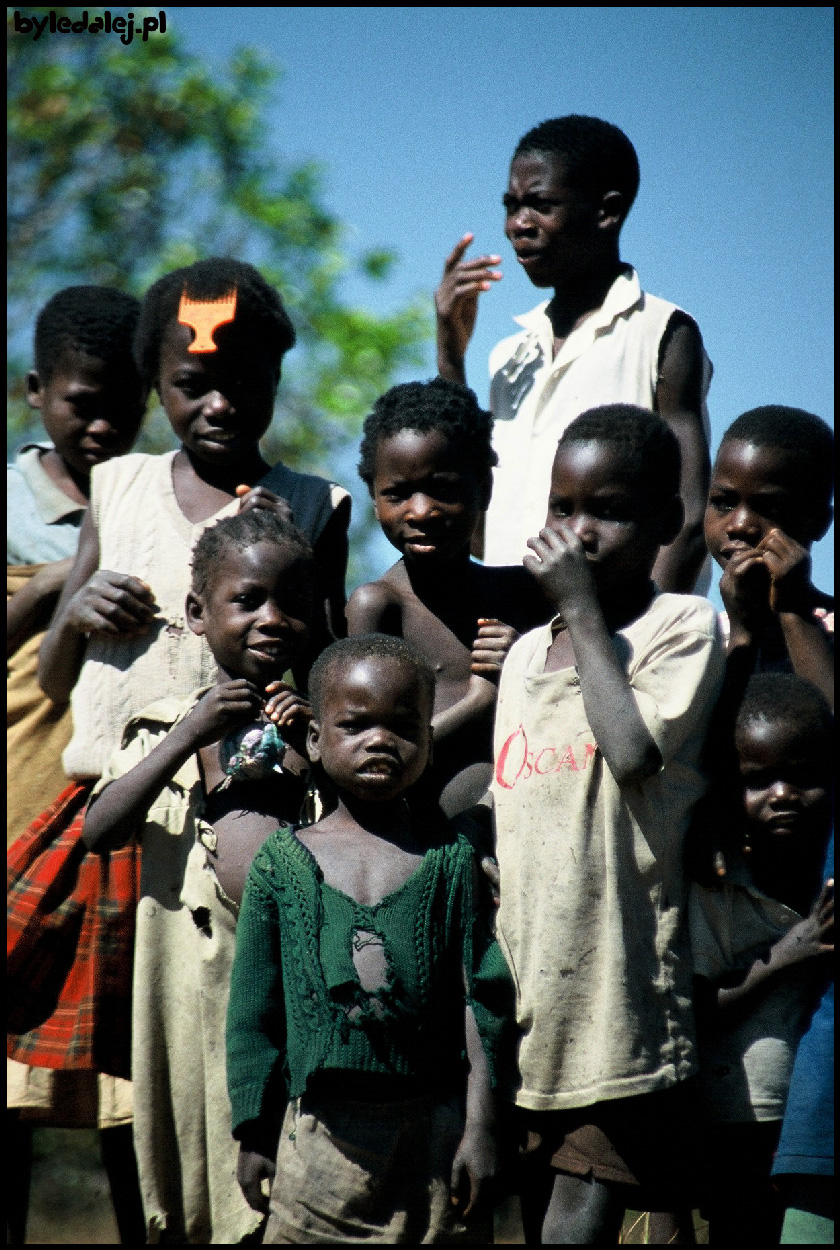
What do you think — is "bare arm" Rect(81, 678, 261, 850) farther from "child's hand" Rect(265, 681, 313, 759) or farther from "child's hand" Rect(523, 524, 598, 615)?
"child's hand" Rect(523, 524, 598, 615)

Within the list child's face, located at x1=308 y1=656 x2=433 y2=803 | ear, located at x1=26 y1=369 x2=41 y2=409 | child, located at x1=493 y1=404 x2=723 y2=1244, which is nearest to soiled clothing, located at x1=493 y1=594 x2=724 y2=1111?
child, located at x1=493 y1=404 x2=723 y2=1244

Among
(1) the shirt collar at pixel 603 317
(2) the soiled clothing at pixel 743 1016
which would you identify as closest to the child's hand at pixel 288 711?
Result: (2) the soiled clothing at pixel 743 1016

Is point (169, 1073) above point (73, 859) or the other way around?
the other way around

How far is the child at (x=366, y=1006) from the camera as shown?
2543 mm

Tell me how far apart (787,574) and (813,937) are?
0.73 metres

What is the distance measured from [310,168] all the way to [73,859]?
994cm

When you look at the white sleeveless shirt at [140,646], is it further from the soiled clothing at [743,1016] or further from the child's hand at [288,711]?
the soiled clothing at [743,1016]

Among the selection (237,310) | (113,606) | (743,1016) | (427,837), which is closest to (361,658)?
(427,837)

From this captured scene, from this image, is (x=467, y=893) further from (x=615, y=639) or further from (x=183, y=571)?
(x=183, y=571)


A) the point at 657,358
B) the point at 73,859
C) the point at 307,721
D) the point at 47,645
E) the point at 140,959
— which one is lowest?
the point at 140,959

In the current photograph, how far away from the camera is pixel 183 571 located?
3.43 metres

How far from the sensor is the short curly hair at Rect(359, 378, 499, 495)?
3.43 metres

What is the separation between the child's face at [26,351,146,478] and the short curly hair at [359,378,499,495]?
77 cm

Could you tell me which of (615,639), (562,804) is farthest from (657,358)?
(562,804)
